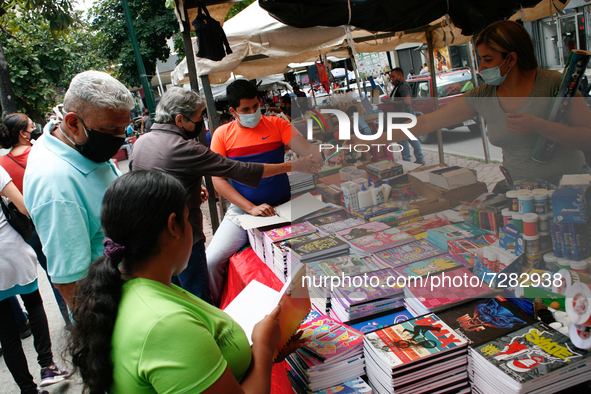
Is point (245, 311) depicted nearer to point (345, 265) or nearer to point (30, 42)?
point (345, 265)

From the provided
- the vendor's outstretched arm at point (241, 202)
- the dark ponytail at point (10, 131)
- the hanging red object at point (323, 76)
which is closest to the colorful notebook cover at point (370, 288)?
the vendor's outstretched arm at point (241, 202)

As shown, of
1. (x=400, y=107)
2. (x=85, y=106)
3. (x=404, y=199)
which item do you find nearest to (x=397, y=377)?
(x=404, y=199)

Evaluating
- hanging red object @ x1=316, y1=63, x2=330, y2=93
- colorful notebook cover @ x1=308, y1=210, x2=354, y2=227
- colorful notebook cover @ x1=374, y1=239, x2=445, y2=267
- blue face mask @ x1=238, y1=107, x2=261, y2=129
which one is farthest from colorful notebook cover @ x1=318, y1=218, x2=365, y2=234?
hanging red object @ x1=316, y1=63, x2=330, y2=93

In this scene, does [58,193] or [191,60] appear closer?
[58,193]

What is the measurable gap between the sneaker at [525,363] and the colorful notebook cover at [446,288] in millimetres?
329

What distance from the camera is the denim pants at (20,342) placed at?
8.61ft

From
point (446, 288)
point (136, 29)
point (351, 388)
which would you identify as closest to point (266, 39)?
point (446, 288)

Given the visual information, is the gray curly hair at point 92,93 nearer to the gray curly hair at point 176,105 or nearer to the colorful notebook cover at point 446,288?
the gray curly hair at point 176,105

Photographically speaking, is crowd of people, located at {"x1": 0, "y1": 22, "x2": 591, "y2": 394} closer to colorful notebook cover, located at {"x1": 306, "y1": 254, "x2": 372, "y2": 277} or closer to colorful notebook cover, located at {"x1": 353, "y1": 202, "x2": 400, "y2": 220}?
colorful notebook cover, located at {"x1": 353, "y1": 202, "x2": 400, "y2": 220}

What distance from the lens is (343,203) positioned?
202cm

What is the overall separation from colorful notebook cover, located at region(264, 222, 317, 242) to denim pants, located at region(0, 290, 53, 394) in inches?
70.9

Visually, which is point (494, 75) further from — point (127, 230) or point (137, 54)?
point (137, 54)

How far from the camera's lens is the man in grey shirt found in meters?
2.46

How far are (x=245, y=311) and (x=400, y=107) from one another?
1.10m
